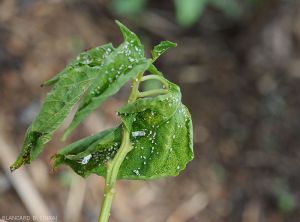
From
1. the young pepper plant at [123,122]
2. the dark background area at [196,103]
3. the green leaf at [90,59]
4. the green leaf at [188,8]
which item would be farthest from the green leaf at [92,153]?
the green leaf at [188,8]

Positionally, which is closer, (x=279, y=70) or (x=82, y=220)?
(x=82, y=220)

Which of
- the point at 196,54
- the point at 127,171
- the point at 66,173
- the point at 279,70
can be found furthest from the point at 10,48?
the point at 127,171

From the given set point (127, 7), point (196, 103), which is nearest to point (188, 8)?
point (127, 7)

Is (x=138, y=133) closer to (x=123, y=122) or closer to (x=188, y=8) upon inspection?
(x=123, y=122)

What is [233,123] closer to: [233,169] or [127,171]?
[233,169]

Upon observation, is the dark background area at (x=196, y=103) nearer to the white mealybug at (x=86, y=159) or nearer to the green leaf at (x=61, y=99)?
the white mealybug at (x=86, y=159)

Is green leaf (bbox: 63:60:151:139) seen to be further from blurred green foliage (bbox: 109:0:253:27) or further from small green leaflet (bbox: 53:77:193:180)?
blurred green foliage (bbox: 109:0:253:27)
